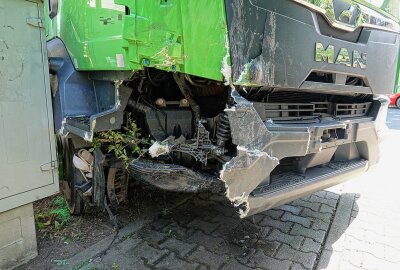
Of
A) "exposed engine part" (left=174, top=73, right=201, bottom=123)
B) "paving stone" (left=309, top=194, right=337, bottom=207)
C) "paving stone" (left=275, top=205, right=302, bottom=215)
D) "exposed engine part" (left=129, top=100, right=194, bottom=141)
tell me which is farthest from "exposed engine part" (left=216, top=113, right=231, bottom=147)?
"paving stone" (left=309, top=194, right=337, bottom=207)

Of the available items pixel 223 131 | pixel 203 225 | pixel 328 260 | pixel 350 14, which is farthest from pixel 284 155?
pixel 203 225

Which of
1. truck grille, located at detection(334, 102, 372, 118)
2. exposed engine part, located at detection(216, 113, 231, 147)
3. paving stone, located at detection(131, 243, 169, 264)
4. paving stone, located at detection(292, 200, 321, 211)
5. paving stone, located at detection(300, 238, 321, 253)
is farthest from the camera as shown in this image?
paving stone, located at detection(292, 200, 321, 211)

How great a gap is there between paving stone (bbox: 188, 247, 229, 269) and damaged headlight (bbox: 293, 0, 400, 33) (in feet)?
6.11

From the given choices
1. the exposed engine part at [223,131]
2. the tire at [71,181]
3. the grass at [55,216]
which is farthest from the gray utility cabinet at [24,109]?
the exposed engine part at [223,131]

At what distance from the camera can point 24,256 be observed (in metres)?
2.44

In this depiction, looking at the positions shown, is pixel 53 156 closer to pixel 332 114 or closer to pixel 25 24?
pixel 25 24

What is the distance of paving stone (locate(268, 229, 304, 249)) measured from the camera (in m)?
2.65

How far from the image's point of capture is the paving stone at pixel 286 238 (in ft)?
8.69

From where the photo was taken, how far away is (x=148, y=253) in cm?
251

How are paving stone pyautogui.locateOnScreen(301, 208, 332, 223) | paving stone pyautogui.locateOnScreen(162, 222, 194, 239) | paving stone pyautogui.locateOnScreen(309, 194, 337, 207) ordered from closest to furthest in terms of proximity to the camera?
paving stone pyautogui.locateOnScreen(162, 222, 194, 239) → paving stone pyautogui.locateOnScreen(301, 208, 332, 223) → paving stone pyautogui.locateOnScreen(309, 194, 337, 207)

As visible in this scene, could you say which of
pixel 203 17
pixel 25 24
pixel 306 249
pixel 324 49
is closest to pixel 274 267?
pixel 306 249

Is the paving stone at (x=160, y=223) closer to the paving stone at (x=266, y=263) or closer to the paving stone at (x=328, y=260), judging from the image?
the paving stone at (x=266, y=263)

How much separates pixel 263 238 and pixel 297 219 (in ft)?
1.78

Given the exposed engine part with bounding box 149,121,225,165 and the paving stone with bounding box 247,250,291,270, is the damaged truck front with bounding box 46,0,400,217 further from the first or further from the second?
the paving stone with bounding box 247,250,291,270
